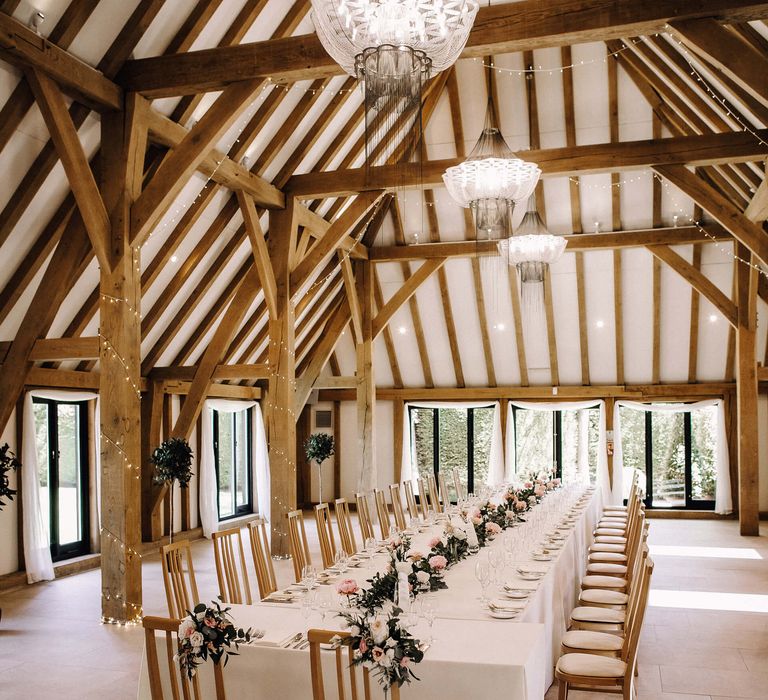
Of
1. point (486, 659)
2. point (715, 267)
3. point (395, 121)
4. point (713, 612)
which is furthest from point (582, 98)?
point (486, 659)

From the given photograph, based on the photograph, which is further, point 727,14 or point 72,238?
point 72,238

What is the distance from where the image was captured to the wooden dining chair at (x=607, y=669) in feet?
13.1

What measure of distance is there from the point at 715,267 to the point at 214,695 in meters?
11.6

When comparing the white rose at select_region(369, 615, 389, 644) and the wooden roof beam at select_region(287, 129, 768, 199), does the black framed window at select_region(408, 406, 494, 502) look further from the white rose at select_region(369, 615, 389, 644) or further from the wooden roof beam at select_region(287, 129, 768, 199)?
the white rose at select_region(369, 615, 389, 644)

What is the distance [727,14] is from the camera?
5.05m

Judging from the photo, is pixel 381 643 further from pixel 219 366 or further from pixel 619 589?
pixel 219 366

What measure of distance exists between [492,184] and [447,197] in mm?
6048

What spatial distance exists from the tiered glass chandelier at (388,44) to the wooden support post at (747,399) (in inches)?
370

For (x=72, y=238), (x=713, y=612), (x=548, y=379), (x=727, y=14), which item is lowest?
(x=713, y=612)

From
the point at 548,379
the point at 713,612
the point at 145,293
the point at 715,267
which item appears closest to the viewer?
the point at 713,612

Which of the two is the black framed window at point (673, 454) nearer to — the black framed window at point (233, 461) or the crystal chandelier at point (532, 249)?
the crystal chandelier at point (532, 249)

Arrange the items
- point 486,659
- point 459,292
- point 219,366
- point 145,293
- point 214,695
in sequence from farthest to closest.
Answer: point 459,292
point 219,366
point 145,293
point 214,695
point 486,659

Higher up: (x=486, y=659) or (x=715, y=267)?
(x=715, y=267)

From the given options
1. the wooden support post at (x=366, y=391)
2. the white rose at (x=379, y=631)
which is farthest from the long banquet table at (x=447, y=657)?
the wooden support post at (x=366, y=391)
